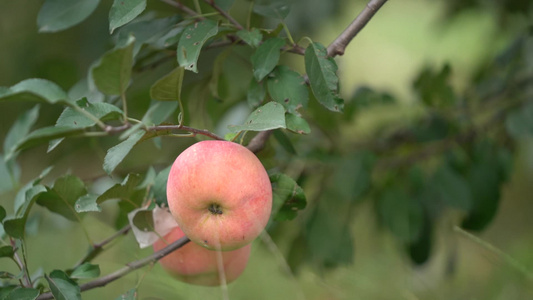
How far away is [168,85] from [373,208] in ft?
2.92

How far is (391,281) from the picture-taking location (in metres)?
1.33

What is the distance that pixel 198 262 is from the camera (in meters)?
0.71

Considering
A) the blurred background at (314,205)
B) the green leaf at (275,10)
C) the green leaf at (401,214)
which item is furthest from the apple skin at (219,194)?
the green leaf at (401,214)

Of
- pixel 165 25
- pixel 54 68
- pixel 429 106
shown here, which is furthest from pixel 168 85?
pixel 429 106

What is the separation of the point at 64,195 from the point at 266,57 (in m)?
0.31

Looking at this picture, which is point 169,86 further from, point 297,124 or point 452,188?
point 452,188

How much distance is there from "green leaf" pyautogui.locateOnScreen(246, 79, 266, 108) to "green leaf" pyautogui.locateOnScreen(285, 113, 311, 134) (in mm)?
100

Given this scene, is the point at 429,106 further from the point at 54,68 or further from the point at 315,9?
the point at 54,68

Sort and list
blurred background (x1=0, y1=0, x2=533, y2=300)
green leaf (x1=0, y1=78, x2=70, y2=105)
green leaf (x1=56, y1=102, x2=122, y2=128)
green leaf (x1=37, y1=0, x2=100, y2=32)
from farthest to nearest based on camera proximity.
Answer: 1. blurred background (x1=0, y1=0, x2=533, y2=300)
2. green leaf (x1=37, y1=0, x2=100, y2=32)
3. green leaf (x1=56, y1=102, x2=122, y2=128)
4. green leaf (x1=0, y1=78, x2=70, y2=105)

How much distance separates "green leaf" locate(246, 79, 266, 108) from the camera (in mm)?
721

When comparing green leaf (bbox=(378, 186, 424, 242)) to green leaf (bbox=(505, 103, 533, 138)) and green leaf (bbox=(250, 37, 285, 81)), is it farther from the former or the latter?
green leaf (bbox=(250, 37, 285, 81))

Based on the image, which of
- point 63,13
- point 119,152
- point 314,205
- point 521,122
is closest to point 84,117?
point 119,152

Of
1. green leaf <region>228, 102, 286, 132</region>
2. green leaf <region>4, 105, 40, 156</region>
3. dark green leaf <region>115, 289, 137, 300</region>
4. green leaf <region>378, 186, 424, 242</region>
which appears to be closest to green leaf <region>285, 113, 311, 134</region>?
green leaf <region>228, 102, 286, 132</region>

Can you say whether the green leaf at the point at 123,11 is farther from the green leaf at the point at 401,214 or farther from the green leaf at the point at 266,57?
the green leaf at the point at 401,214
